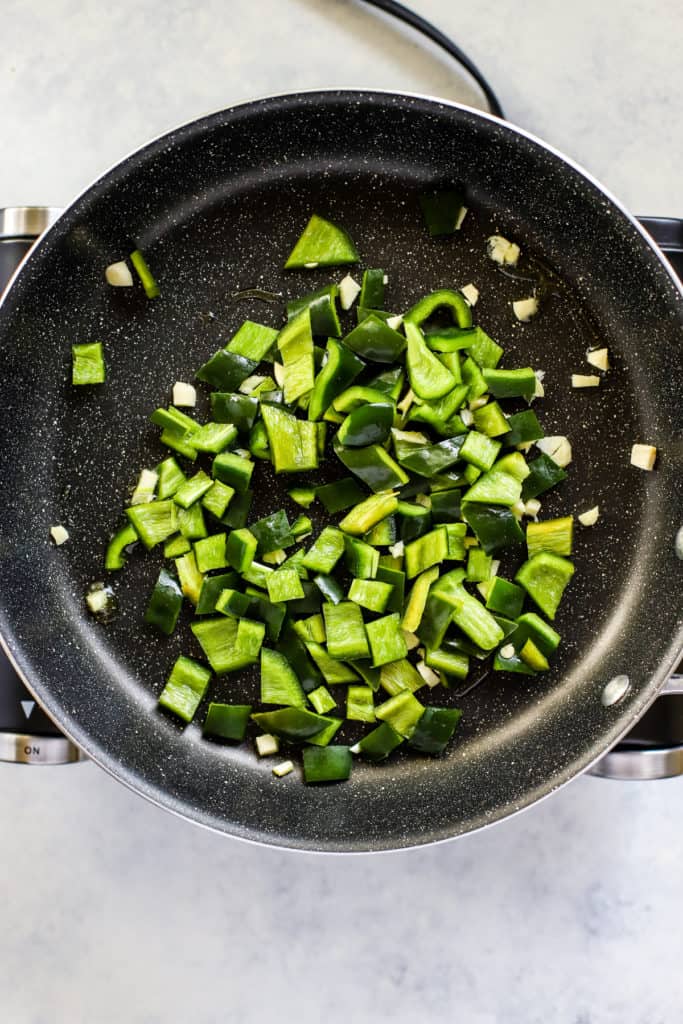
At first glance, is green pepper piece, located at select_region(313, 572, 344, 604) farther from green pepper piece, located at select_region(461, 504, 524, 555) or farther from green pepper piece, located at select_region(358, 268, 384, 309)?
green pepper piece, located at select_region(358, 268, 384, 309)

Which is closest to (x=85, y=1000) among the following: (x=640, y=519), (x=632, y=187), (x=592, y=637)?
(x=592, y=637)

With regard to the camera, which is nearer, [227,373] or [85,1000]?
[227,373]

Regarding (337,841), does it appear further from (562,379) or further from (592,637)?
(562,379)

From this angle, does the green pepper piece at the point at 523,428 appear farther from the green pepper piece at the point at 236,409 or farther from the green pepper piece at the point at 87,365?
the green pepper piece at the point at 87,365

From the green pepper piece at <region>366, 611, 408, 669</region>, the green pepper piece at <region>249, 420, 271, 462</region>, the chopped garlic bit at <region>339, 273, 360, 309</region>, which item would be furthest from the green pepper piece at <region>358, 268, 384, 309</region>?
the green pepper piece at <region>366, 611, 408, 669</region>

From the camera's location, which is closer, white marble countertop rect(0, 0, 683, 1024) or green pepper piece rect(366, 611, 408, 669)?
green pepper piece rect(366, 611, 408, 669)

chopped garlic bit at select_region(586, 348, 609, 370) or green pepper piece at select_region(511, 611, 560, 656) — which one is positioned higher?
chopped garlic bit at select_region(586, 348, 609, 370)

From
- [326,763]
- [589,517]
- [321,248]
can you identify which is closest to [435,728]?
[326,763]
